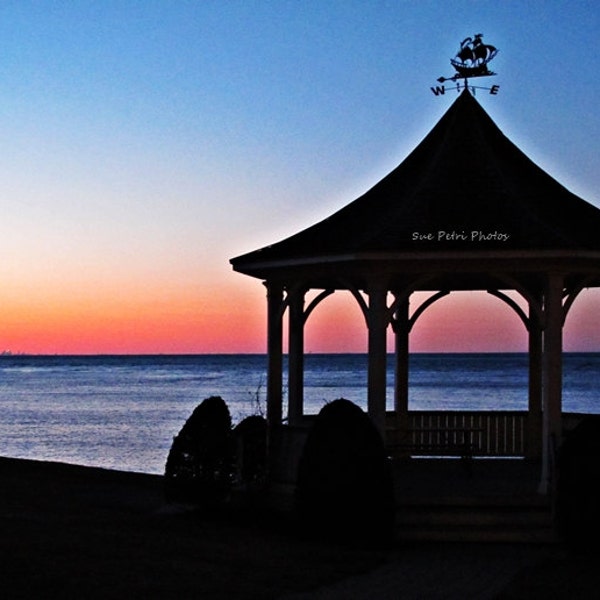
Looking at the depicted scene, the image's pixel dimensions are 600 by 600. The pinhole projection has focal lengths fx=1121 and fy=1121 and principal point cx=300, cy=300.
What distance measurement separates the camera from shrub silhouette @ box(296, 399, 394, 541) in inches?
536

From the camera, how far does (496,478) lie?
1650cm

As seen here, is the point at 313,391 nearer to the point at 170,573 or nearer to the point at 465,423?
the point at 465,423

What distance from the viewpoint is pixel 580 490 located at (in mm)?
13398

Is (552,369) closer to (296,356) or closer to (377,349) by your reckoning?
(377,349)

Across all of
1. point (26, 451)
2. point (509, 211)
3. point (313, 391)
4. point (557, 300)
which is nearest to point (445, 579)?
point (557, 300)

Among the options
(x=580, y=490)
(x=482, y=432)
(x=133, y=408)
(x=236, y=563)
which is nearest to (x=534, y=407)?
(x=482, y=432)

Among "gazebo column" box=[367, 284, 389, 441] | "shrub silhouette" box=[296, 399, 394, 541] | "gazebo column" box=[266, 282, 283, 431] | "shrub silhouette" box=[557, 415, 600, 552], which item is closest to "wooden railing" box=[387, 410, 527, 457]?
"gazebo column" box=[266, 282, 283, 431]

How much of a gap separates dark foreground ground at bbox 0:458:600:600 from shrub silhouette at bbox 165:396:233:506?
0.32m

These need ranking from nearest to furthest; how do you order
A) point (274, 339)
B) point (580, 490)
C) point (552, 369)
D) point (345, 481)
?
point (580, 490) → point (345, 481) → point (552, 369) → point (274, 339)

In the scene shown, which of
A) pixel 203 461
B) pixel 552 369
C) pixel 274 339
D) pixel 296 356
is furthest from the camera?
pixel 296 356

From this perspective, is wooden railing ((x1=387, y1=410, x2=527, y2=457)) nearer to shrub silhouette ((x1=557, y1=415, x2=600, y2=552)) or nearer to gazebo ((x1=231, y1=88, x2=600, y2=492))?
gazebo ((x1=231, y1=88, x2=600, y2=492))

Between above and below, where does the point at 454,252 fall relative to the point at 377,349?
above

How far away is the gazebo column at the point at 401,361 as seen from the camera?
62.9ft

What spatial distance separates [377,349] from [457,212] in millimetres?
2160
